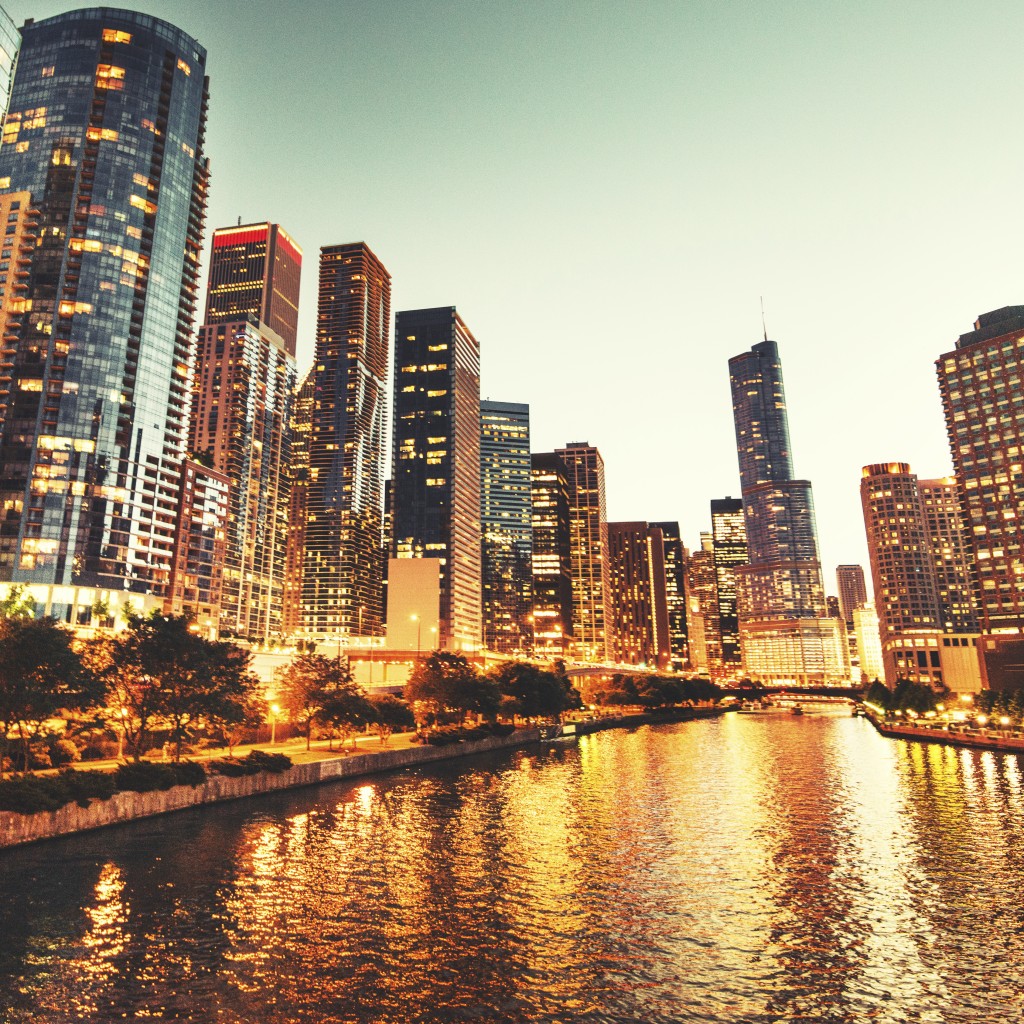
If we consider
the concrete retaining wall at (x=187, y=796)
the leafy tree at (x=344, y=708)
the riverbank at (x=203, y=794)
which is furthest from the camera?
the leafy tree at (x=344, y=708)

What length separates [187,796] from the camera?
65875 millimetres

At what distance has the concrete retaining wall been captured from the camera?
51125 mm

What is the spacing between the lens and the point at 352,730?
10112 cm

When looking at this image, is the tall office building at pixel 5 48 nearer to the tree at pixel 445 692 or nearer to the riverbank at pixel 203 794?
the tree at pixel 445 692

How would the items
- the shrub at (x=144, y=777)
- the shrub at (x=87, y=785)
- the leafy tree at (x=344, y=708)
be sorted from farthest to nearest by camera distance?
the leafy tree at (x=344, y=708) < the shrub at (x=144, y=777) < the shrub at (x=87, y=785)

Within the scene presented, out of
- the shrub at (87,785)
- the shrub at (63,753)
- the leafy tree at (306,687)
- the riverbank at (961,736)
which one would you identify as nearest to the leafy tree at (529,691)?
the leafy tree at (306,687)

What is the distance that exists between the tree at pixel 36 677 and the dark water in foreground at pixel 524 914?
13.4 m

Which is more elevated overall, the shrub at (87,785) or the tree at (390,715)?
the tree at (390,715)

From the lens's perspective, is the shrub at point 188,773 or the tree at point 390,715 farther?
the tree at point 390,715

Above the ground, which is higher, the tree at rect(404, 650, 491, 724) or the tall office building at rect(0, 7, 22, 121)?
the tall office building at rect(0, 7, 22, 121)

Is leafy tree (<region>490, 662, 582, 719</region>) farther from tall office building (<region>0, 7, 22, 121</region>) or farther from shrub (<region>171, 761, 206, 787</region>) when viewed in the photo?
tall office building (<region>0, 7, 22, 121</region>)

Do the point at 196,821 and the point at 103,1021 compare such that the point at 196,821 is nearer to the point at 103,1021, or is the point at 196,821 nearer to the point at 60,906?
the point at 60,906

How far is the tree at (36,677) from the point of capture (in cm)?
6056

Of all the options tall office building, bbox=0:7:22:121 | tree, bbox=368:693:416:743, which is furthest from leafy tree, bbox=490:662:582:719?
tall office building, bbox=0:7:22:121
